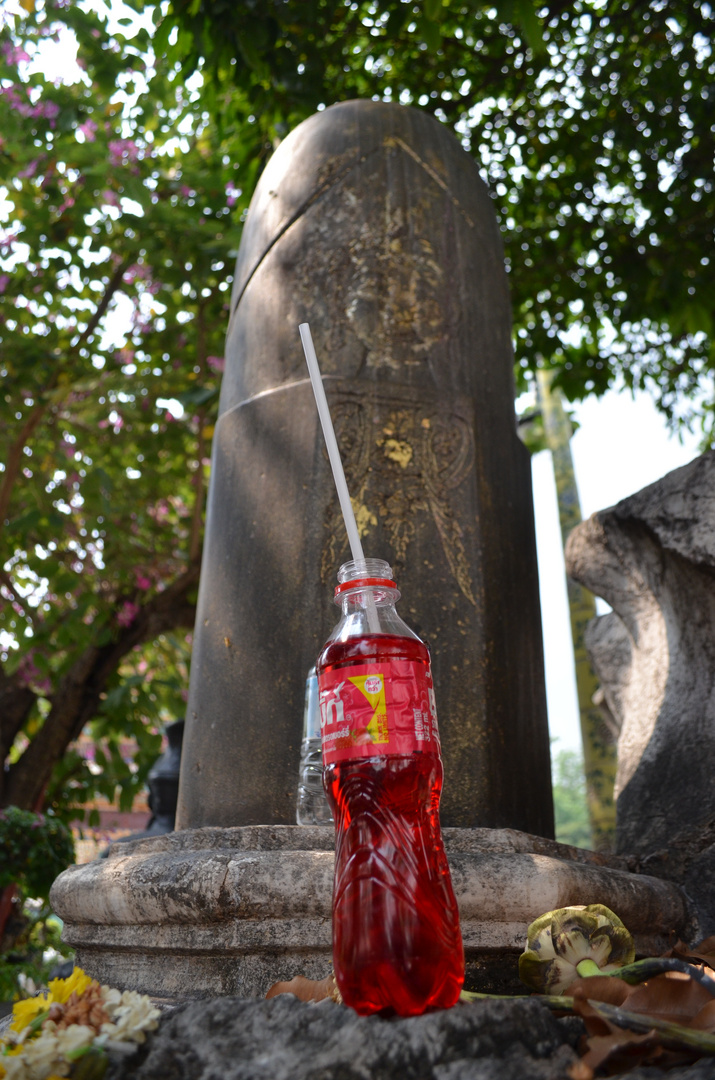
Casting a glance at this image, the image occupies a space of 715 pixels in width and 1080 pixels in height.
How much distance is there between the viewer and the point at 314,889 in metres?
1.50

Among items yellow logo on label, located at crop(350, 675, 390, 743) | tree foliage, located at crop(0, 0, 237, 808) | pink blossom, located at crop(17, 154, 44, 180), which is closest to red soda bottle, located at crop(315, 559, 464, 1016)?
yellow logo on label, located at crop(350, 675, 390, 743)

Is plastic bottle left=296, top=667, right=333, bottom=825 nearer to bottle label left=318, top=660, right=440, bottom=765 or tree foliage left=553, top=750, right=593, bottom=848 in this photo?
bottle label left=318, top=660, right=440, bottom=765

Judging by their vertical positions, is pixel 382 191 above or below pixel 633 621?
above

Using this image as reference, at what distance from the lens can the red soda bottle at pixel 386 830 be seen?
1162 millimetres

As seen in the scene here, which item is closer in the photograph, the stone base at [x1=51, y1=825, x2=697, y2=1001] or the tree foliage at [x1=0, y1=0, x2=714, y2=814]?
the stone base at [x1=51, y1=825, x2=697, y2=1001]

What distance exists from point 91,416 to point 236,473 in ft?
11.3

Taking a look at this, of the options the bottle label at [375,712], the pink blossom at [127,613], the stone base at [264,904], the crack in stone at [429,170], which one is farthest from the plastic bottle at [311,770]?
the pink blossom at [127,613]

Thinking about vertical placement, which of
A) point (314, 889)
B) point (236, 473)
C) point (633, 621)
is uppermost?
point (236, 473)

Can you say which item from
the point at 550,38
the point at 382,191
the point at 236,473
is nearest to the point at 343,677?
the point at 236,473

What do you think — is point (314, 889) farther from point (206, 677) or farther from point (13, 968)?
point (13, 968)

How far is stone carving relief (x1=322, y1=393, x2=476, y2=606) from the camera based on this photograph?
2166 mm

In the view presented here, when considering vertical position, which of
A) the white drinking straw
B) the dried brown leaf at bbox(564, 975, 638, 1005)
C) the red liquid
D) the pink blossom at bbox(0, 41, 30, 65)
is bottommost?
the dried brown leaf at bbox(564, 975, 638, 1005)

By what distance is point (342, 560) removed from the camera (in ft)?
6.98

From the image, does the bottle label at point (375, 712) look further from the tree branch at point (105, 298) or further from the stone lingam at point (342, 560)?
the tree branch at point (105, 298)
